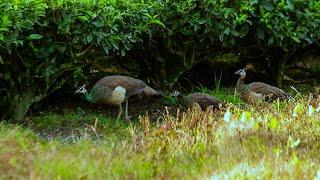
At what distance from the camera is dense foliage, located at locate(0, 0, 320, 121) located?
26.7ft

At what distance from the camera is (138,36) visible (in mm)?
9375

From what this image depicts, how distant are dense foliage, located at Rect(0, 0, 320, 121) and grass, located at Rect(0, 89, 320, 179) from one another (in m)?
2.24

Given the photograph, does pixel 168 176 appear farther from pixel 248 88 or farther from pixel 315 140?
pixel 248 88

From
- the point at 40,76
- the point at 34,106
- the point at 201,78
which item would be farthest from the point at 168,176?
the point at 201,78

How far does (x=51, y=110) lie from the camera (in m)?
9.51

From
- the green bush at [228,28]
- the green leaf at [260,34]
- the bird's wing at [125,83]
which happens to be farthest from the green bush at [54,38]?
the green leaf at [260,34]

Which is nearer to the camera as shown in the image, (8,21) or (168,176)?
(168,176)

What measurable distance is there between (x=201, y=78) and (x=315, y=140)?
18.9ft

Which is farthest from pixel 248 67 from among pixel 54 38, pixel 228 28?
pixel 54 38

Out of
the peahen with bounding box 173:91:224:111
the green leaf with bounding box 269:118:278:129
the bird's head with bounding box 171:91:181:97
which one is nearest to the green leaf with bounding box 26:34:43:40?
the peahen with bounding box 173:91:224:111

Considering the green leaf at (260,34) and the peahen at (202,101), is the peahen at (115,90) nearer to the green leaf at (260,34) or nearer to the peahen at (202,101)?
the peahen at (202,101)

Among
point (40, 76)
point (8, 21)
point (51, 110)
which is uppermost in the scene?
point (8, 21)

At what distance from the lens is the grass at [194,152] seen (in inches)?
186

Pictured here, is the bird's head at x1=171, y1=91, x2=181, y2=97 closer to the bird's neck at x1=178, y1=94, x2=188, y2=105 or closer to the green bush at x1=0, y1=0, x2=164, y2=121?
the bird's neck at x1=178, y1=94, x2=188, y2=105
